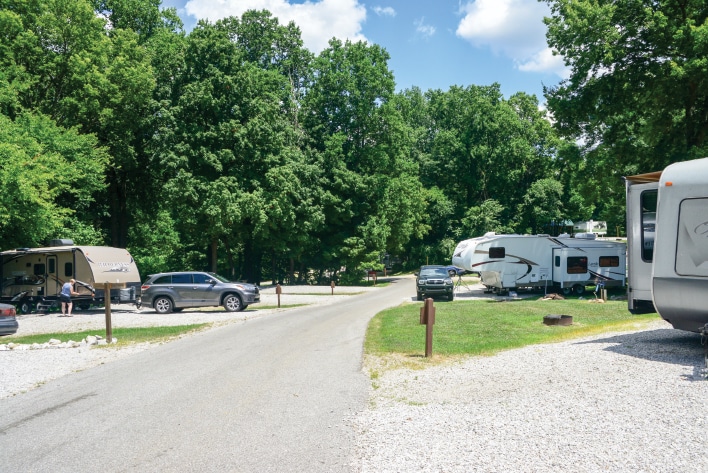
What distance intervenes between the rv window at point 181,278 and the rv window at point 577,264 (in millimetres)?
19906

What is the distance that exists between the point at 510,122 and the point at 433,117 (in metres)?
14.1

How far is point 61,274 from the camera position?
25.2 metres

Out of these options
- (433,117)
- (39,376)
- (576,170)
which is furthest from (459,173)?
(39,376)

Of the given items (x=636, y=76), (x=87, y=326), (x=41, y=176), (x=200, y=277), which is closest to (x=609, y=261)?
(x=636, y=76)

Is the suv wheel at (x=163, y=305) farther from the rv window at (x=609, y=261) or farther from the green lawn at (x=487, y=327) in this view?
the rv window at (x=609, y=261)

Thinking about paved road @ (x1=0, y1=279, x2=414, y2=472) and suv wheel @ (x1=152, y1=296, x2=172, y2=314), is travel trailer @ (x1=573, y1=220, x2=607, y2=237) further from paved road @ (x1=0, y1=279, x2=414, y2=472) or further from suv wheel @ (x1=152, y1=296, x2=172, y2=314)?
paved road @ (x1=0, y1=279, x2=414, y2=472)

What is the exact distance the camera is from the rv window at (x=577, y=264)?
30.2m

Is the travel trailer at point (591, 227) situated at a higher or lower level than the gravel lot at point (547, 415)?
higher

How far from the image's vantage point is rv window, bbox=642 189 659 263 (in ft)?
36.1

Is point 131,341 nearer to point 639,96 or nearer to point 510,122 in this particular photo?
point 639,96

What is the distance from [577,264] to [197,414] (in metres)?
26.9

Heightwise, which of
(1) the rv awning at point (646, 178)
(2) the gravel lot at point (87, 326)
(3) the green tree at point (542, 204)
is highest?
(3) the green tree at point (542, 204)

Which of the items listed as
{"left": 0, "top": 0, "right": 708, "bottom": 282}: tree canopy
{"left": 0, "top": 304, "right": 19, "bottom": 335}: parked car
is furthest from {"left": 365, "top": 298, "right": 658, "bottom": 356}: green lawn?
{"left": 0, "top": 0, "right": 708, "bottom": 282}: tree canopy

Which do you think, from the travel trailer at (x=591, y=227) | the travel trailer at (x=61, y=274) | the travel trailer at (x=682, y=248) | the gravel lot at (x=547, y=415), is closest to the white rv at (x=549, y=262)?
the travel trailer at (x=61, y=274)
